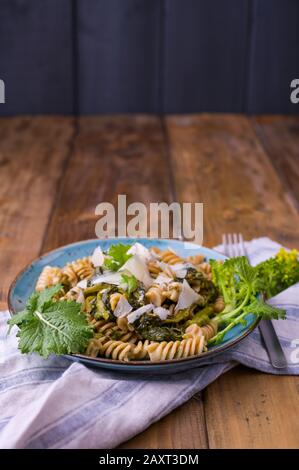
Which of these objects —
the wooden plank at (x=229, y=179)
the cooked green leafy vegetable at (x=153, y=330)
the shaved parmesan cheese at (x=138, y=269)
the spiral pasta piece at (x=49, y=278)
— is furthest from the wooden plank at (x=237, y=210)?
the spiral pasta piece at (x=49, y=278)

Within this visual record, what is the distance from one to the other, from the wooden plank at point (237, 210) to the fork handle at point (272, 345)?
0.03 m

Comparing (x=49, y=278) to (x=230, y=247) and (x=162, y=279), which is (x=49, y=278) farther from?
A: (x=230, y=247)

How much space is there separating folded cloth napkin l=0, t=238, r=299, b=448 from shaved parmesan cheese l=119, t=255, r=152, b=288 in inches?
6.9

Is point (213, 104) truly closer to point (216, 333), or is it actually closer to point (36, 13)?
point (36, 13)

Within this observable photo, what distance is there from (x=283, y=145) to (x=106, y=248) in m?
1.18

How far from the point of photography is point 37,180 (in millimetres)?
2115

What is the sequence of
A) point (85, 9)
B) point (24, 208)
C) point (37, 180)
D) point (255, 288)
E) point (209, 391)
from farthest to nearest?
point (85, 9)
point (37, 180)
point (24, 208)
point (255, 288)
point (209, 391)

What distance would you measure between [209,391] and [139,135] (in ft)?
5.19

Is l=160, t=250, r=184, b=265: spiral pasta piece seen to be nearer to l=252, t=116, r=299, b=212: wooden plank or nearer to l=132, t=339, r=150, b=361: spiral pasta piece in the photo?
l=132, t=339, r=150, b=361: spiral pasta piece

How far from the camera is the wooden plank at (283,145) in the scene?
6.90ft

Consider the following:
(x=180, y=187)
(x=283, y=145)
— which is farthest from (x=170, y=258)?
(x=283, y=145)

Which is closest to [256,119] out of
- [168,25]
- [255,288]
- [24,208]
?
[168,25]

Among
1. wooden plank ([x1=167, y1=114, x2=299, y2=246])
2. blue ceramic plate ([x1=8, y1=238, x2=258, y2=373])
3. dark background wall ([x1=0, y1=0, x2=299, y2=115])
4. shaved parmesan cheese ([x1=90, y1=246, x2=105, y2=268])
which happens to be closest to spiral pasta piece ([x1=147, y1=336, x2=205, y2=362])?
blue ceramic plate ([x1=8, y1=238, x2=258, y2=373])

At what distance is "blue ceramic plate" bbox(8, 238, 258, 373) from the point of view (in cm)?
105
